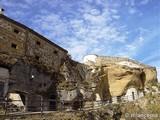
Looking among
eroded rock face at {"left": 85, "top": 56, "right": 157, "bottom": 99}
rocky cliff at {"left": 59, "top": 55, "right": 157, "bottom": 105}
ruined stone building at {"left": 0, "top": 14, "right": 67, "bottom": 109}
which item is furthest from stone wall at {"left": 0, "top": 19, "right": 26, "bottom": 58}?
eroded rock face at {"left": 85, "top": 56, "right": 157, "bottom": 99}

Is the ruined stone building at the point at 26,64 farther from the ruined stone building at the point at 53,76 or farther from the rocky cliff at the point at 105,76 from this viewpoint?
the rocky cliff at the point at 105,76

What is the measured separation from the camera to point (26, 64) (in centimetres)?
2430

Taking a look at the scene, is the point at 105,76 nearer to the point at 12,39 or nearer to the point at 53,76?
the point at 53,76

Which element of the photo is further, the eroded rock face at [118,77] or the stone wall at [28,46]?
the eroded rock face at [118,77]

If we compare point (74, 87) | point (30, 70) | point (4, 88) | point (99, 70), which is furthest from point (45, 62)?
point (99, 70)

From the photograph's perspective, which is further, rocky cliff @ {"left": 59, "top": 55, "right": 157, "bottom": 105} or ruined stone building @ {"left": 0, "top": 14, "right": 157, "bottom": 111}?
rocky cliff @ {"left": 59, "top": 55, "right": 157, "bottom": 105}

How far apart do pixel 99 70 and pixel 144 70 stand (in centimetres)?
905

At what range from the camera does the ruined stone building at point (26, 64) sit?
72.1ft

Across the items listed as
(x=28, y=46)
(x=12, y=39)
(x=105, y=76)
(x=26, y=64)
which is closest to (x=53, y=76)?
(x=26, y=64)

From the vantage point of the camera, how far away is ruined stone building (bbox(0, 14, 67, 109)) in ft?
72.1

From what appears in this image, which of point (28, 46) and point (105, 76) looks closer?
point (28, 46)

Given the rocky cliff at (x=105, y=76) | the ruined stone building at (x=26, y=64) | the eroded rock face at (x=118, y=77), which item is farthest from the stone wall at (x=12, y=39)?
the eroded rock face at (x=118, y=77)

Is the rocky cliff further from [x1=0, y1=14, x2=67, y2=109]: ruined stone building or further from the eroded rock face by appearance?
[x1=0, y1=14, x2=67, y2=109]: ruined stone building

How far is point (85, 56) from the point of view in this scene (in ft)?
134
